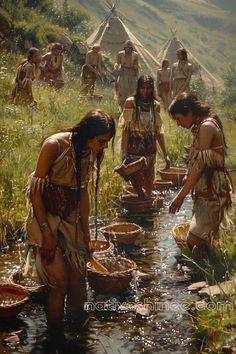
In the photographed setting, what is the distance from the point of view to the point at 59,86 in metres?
16.2

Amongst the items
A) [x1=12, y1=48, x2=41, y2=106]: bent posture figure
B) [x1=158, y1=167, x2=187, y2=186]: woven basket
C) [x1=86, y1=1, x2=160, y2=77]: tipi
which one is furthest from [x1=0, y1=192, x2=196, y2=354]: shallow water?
[x1=86, y1=1, x2=160, y2=77]: tipi

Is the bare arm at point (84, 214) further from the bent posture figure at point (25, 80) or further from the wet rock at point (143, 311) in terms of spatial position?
the bent posture figure at point (25, 80)

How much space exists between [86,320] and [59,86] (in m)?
12.1

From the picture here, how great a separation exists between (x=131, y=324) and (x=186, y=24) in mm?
79177

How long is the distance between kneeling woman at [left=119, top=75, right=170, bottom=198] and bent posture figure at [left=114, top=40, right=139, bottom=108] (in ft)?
23.0

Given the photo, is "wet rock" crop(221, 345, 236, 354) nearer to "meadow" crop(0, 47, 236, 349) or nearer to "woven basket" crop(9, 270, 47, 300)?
"meadow" crop(0, 47, 236, 349)

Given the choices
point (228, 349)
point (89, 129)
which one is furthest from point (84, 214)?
point (228, 349)

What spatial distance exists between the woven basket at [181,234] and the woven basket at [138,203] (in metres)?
1.73

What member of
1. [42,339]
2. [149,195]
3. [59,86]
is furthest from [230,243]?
[59,86]

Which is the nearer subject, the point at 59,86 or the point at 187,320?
the point at 187,320

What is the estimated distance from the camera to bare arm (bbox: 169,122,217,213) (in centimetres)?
533

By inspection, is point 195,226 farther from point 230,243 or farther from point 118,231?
point 118,231

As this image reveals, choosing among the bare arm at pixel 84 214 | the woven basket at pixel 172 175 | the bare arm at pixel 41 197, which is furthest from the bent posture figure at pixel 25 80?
the bare arm at pixel 41 197

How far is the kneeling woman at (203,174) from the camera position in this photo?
5.39m
